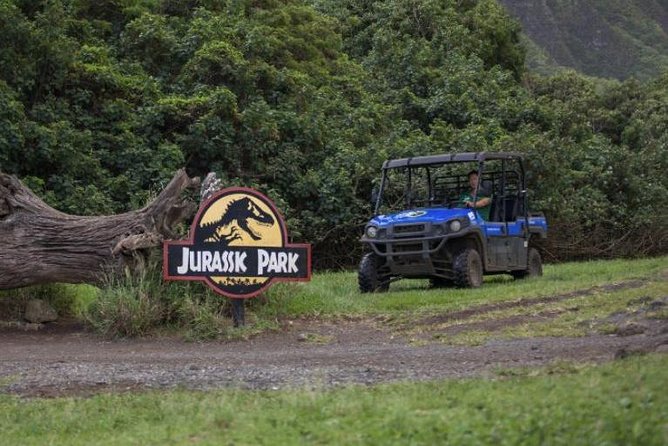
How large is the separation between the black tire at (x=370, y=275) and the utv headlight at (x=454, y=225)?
1364 mm

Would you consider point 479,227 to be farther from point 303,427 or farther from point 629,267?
point 303,427

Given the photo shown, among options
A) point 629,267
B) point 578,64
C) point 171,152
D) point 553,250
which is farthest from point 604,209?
point 578,64

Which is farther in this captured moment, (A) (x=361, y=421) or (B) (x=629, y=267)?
(B) (x=629, y=267)

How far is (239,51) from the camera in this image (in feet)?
82.1

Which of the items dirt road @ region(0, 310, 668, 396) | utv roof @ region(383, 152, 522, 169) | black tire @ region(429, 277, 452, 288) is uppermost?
utv roof @ region(383, 152, 522, 169)

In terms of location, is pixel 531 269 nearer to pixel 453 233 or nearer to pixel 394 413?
pixel 453 233

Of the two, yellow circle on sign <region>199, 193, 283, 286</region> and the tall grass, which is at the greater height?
yellow circle on sign <region>199, 193, 283, 286</region>

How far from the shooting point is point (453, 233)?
1723cm

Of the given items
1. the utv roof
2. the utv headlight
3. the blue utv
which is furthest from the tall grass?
the utv roof

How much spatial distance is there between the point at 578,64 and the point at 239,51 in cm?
4711

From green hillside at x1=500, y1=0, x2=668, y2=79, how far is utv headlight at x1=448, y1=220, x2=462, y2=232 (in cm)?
5086

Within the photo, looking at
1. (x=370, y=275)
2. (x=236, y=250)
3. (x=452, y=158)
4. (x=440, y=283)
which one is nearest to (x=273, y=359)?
(x=236, y=250)

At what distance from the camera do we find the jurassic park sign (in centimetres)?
1285

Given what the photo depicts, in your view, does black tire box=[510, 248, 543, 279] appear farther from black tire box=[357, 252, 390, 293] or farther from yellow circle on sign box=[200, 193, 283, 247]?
yellow circle on sign box=[200, 193, 283, 247]
